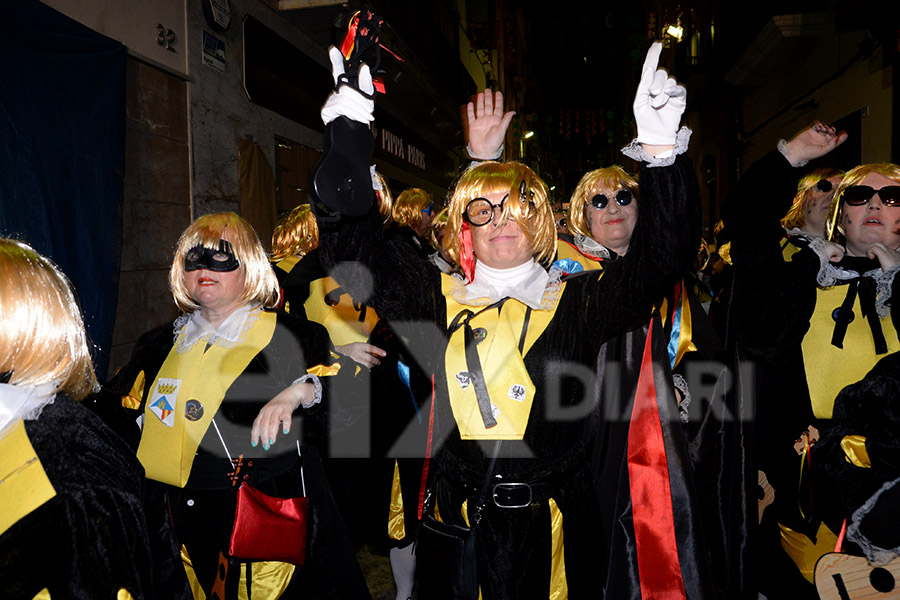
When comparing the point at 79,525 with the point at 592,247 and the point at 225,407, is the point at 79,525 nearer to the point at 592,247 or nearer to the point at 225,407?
the point at 225,407

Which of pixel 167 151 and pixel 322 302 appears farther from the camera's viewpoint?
pixel 167 151

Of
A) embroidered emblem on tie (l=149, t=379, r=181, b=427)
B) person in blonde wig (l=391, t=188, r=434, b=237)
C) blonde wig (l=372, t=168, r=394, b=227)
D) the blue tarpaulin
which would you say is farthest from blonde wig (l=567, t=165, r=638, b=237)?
the blue tarpaulin

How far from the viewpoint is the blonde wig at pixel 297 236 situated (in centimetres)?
375

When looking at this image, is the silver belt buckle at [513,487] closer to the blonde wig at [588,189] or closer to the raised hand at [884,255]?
the raised hand at [884,255]

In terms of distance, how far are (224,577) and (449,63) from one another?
1240cm

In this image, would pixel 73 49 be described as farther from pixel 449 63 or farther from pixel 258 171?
pixel 449 63

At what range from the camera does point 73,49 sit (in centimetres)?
369

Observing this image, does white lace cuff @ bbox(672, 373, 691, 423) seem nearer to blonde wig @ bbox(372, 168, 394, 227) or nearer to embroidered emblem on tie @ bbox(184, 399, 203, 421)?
→ blonde wig @ bbox(372, 168, 394, 227)

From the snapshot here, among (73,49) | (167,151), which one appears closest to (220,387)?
(73,49)

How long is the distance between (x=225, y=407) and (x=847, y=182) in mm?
2728

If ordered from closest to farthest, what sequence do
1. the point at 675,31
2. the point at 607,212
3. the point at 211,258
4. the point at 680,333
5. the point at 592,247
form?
the point at 211,258, the point at 680,333, the point at 592,247, the point at 607,212, the point at 675,31

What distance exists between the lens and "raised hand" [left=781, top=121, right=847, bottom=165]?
2.57 metres

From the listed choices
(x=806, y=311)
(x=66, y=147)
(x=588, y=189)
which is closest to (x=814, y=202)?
(x=806, y=311)

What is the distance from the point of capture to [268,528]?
2156mm
